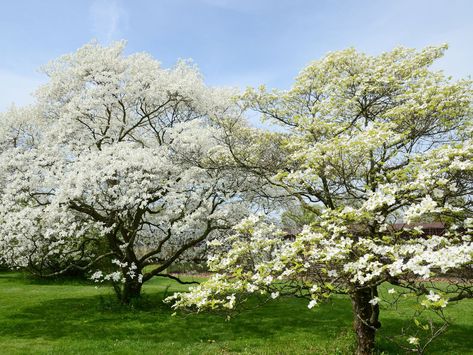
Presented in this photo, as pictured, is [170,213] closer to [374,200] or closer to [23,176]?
[23,176]

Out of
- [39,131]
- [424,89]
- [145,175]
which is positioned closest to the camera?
[424,89]

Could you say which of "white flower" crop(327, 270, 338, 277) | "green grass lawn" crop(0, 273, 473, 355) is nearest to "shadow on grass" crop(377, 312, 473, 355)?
"green grass lawn" crop(0, 273, 473, 355)

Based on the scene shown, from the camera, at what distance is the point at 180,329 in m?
17.2

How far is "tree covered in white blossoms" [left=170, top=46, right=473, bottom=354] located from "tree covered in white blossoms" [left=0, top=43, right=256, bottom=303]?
380 cm

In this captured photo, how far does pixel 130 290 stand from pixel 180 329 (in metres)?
5.96

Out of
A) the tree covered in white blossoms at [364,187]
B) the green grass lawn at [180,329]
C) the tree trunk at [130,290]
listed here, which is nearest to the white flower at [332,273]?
the tree covered in white blossoms at [364,187]

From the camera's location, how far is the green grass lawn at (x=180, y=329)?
14266 millimetres

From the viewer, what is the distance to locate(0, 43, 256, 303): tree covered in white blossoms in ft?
58.3

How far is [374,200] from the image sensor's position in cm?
828

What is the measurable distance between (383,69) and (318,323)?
37.4 feet

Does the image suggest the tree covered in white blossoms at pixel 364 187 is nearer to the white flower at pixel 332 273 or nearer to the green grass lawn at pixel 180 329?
the white flower at pixel 332 273

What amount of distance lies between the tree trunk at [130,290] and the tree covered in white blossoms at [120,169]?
5 cm

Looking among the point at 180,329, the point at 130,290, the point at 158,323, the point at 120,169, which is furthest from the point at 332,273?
the point at 130,290

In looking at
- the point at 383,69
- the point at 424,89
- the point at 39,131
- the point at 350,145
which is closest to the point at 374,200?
the point at 350,145
